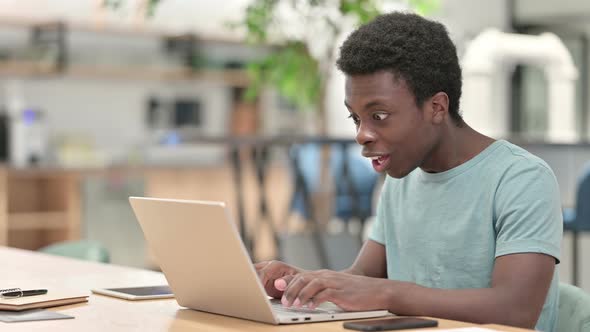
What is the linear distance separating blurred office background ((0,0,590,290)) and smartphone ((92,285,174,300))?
Answer: 3.53 m

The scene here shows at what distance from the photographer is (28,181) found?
706 centimetres

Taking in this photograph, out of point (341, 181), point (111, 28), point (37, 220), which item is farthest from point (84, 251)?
point (111, 28)

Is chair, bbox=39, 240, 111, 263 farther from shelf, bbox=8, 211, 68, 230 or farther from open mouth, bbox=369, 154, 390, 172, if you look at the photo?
shelf, bbox=8, 211, 68, 230

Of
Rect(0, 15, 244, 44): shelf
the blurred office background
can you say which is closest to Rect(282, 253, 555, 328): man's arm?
the blurred office background

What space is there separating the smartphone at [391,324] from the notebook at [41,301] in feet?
1.80

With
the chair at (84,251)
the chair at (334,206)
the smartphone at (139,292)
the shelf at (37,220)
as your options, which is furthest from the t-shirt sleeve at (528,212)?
the shelf at (37,220)

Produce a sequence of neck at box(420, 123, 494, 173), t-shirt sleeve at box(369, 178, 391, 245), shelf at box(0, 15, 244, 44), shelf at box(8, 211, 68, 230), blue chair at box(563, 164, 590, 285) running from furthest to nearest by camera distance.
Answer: shelf at box(0, 15, 244, 44) < shelf at box(8, 211, 68, 230) < blue chair at box(563, 164, 590, 285) < t-shirt sleeve at box(369, 178, 391, 245) < neck at box(420, 123, 494, 173)

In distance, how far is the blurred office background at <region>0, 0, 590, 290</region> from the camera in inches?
242

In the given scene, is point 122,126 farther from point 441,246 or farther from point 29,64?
point 441,246

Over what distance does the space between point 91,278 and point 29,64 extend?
5.42 meters

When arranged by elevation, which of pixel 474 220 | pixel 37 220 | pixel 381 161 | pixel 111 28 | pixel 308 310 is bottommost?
pixel 37 220

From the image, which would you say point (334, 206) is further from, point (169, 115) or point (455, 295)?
point (455, 295)

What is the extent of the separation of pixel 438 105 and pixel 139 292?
2.07 ft

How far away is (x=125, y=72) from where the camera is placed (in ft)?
25.5
